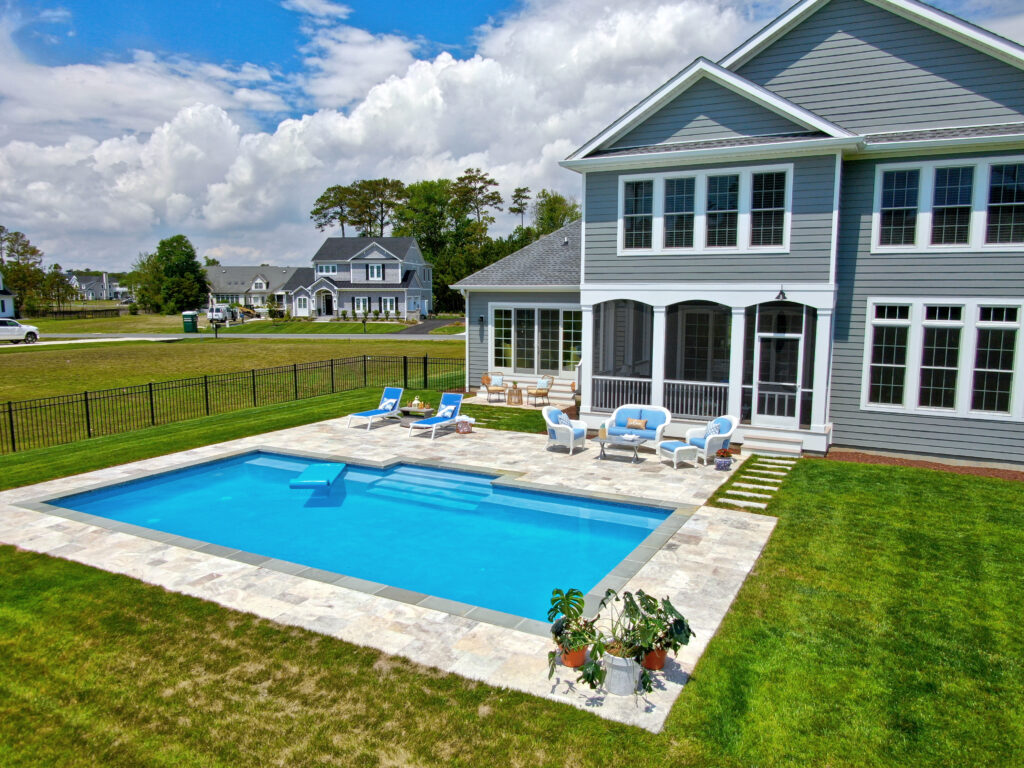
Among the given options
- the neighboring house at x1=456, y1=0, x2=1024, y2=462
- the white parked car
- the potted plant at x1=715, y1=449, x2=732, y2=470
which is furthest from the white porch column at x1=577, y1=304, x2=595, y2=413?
the white parked car

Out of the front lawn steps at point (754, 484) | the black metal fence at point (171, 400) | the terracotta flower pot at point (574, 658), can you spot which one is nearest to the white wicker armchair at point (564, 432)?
the front lawn steps at point (754, 484)

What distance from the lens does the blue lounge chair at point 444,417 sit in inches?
648

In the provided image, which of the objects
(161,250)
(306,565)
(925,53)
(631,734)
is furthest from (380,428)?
(161,250)

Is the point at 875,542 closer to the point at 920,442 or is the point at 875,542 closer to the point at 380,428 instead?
the point at 920,442

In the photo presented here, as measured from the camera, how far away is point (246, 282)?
3777 inches

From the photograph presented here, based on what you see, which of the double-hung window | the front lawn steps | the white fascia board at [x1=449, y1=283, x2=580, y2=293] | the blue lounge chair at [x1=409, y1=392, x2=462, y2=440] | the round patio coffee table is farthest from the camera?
the white fascia board at [x1=449, y1=283, x2=580, y2=293]

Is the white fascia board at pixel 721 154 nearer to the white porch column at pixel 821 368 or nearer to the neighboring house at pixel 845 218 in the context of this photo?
the neighboring house at pixel 845 218

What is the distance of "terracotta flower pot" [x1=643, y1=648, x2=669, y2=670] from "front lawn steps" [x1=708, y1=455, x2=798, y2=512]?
218 inches

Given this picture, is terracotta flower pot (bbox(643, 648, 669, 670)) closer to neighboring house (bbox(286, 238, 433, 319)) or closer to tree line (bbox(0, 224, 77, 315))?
neighboring house (bbox(286, 238, 433, 319))

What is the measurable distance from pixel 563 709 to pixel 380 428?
507 inches

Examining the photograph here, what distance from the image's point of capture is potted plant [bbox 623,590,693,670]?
562 cm

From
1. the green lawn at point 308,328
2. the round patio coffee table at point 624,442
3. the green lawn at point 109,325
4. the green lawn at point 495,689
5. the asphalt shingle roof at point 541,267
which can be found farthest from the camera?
the green lawn at point 109,325

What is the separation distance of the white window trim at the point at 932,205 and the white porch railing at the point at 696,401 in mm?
4726

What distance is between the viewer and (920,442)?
1427cm
